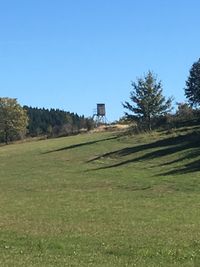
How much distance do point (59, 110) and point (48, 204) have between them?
169 meters

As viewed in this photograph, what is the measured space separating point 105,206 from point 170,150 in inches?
974

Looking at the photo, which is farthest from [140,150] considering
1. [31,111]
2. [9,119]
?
[31,111]

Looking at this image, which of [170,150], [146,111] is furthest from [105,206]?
[146,111]

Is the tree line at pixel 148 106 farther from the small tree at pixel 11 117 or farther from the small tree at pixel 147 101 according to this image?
the small tree at pixel 11 117

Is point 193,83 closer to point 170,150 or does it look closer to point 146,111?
point 146,111

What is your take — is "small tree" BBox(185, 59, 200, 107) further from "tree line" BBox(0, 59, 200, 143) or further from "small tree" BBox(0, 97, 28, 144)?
"small tree" BBox(0, 97, 28, 144)

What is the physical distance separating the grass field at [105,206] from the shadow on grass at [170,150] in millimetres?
88

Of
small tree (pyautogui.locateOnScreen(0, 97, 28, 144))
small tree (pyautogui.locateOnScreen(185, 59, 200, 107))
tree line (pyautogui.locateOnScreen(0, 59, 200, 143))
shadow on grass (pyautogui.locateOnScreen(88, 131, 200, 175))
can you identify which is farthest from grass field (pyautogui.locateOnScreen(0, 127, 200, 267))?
small tree (pyautogui.locateOnScreen(0, 97, 28, 144))

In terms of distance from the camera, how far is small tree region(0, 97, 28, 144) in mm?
114188

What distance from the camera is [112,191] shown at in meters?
32.4

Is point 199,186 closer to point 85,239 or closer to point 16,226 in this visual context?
point 16,226

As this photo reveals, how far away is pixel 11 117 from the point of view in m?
115

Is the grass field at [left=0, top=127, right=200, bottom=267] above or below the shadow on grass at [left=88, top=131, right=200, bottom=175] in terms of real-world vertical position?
below

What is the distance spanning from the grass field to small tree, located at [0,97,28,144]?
56.2 m
